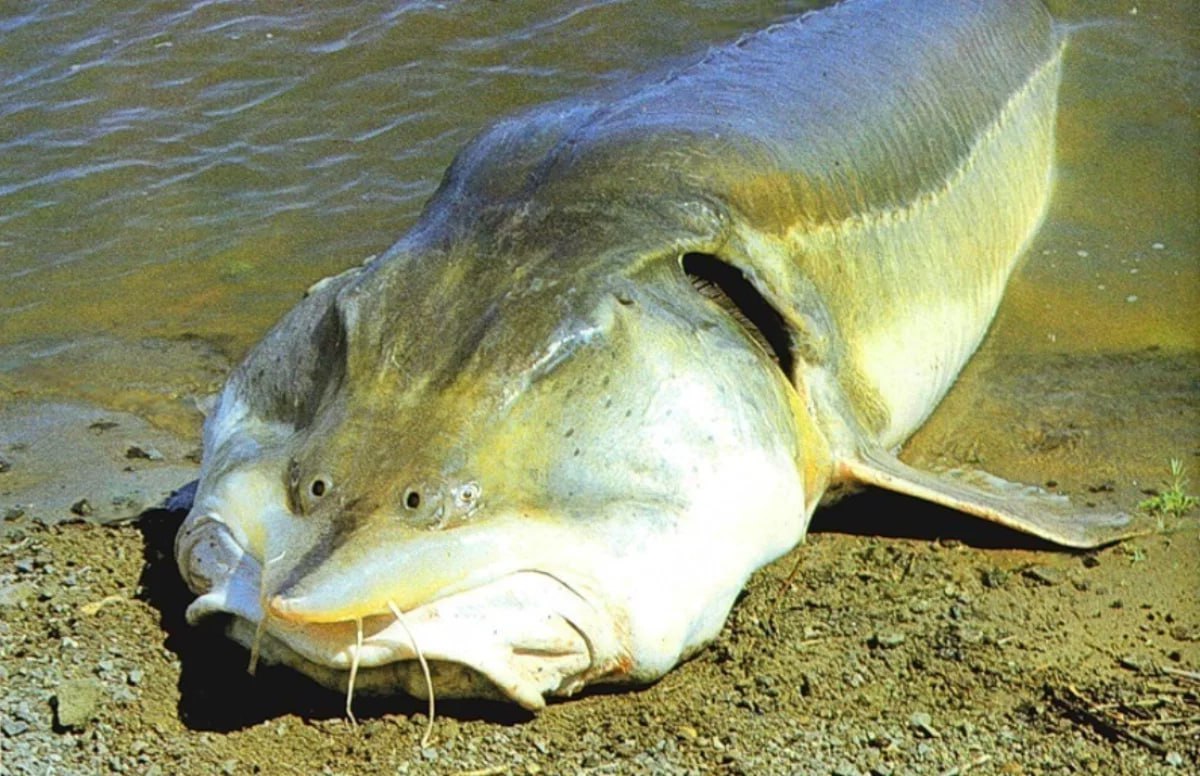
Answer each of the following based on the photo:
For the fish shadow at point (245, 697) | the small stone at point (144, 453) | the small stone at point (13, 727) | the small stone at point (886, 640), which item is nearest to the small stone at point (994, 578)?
the small stone at point (886, 640)

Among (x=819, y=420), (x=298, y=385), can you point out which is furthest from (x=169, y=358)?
(x=819, y=420)

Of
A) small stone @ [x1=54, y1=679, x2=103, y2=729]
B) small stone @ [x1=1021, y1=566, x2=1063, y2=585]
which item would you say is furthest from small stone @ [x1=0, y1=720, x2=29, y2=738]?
small stone @ [x1=1021, y1=566, x2=1063, y2=585]

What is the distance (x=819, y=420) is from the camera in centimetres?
489

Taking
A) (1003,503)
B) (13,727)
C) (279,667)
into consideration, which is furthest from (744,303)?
(13,727)

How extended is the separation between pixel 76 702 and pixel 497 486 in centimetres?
120

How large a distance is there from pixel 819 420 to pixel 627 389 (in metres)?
0.88

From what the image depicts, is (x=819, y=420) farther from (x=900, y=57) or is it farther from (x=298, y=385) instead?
(x=900, y=57)

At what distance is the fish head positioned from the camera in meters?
3.85

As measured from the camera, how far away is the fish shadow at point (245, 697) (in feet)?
13.7

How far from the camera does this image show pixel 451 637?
382 cm

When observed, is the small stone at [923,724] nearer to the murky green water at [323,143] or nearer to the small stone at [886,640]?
the small stone at [886,640]

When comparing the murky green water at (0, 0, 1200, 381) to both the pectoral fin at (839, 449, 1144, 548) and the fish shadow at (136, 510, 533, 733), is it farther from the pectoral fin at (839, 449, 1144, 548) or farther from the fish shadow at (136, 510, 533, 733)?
the fish shadow at (136, 510, 533, 733)

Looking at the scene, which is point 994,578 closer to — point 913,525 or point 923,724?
point 913,525

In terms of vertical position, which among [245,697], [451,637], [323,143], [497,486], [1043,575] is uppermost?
[497,486]
